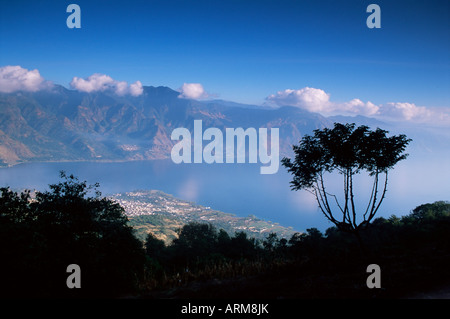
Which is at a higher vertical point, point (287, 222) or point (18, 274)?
point (18, 274)

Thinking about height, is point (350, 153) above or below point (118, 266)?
above

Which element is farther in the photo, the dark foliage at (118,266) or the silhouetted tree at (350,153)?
the silhouetted tree at (350,153)

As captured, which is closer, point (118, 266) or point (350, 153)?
point (118, 266)

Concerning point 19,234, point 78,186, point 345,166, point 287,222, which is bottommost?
point 287,222

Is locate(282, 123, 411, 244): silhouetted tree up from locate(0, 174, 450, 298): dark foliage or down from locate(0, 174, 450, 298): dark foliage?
up

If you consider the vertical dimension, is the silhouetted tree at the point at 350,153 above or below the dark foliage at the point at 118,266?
above

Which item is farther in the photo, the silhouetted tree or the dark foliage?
the silhouetted tree
